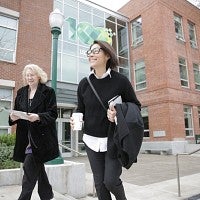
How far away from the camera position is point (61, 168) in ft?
15.8

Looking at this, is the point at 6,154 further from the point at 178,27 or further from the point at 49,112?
the point at 178,27

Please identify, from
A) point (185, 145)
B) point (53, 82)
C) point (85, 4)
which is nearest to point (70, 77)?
point (85, 4)

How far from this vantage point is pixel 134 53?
18781 millimetres

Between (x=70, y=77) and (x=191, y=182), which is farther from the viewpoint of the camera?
(x=70, y=77)

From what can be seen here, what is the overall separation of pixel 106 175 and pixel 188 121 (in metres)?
15.8

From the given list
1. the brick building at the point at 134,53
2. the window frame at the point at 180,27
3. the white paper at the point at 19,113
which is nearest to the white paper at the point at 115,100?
the white paper at the point at 19,113

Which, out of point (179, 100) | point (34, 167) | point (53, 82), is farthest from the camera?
point (179, 100)

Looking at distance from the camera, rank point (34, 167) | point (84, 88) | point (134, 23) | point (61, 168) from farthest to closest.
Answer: point (134, 23) < point (61, 168) < point (34, 167) < point (84, 88)

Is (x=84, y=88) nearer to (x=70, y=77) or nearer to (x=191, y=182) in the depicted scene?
(x=191, y=182)

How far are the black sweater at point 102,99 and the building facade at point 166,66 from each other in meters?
13.4

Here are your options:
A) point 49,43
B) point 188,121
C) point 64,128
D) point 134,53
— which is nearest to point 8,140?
point 49,43

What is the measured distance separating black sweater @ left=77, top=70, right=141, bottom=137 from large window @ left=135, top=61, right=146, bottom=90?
15.5 meters

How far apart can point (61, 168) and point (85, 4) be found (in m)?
14.6

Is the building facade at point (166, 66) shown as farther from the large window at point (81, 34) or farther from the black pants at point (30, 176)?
the black pants at point (30, 176)
